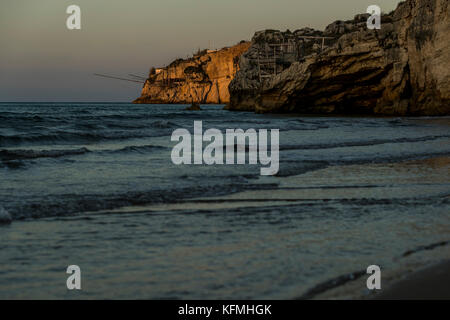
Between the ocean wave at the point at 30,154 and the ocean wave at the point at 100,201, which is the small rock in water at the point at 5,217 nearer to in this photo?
the ocean wave at the point at 100,201

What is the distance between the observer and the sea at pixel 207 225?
9.48 ft

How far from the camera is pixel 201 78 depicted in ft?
372

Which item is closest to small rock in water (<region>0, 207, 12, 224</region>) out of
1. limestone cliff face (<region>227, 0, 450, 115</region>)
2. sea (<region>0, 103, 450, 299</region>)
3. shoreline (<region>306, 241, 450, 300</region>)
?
sea (<region>0, 103, 450, 299</region>)

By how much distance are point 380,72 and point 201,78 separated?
8755 centimetres

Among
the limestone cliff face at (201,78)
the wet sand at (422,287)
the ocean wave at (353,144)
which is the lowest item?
the wet sand at (422,287)

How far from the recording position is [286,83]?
110 feet

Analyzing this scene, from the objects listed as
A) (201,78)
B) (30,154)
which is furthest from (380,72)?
(201,78)

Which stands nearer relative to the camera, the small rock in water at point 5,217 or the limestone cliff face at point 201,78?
the small rock in water at point 5,217

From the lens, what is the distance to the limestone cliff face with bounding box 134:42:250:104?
105438 millimetres

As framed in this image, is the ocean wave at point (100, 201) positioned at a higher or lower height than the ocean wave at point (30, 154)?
lower

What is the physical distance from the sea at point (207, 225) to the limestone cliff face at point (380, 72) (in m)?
16.2

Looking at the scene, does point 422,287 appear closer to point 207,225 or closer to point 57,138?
point 207,225

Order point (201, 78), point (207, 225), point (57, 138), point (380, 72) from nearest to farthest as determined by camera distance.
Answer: point (207, 225)
point (57, 138)
point (380, 72)
point (201, 78)

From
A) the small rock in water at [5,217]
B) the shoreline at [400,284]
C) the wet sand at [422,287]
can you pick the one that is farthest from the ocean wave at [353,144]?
the wet sand at [422,287]
